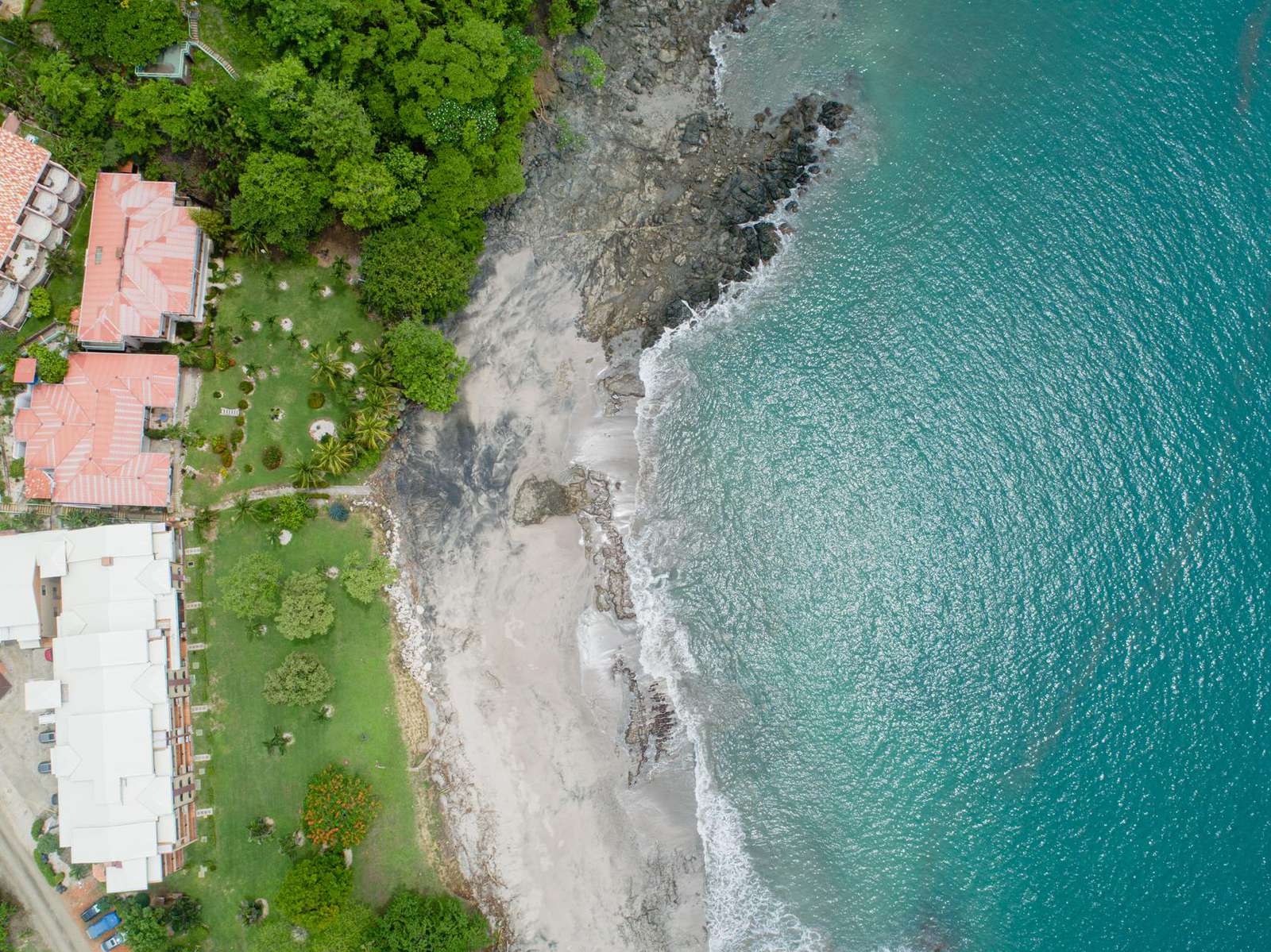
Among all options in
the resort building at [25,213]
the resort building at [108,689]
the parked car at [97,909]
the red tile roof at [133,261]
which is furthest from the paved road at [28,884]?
the resort building at [25,213]

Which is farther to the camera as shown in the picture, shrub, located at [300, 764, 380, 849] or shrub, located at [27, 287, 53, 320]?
shrub, located at [27, 287, 53, 320]

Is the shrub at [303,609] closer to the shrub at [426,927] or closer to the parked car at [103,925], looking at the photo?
the shrub at [426,927]

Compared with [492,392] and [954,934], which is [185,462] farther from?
[954,934]

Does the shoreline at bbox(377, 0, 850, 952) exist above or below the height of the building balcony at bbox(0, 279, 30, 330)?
below

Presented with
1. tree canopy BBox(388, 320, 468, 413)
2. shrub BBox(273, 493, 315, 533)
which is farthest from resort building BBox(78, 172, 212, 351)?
tree canopy BBox(388, 320, 468, 413)

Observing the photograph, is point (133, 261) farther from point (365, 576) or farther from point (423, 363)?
point (365, 576)

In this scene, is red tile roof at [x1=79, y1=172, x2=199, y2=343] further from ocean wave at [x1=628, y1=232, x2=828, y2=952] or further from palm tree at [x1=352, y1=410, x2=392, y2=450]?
ocean wave at [x1=628, y1=232, x2=828, y2=952]

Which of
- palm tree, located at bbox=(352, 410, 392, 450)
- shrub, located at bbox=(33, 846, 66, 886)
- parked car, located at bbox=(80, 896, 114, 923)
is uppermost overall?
palm tree, located at bbox=(352, 410, 392, 450)
